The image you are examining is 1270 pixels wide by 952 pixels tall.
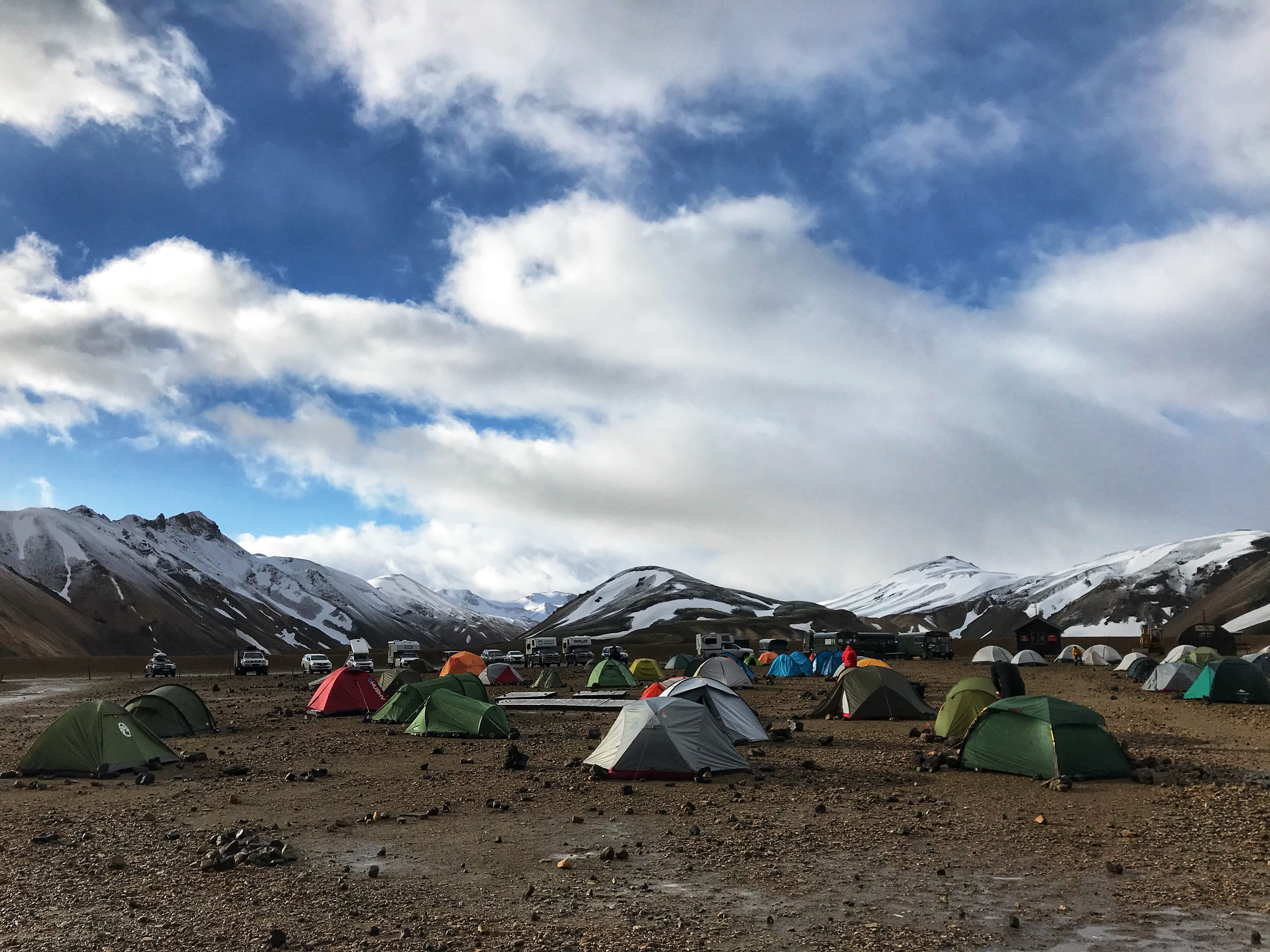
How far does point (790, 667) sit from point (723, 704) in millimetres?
43643

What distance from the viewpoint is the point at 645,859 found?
40.8ft

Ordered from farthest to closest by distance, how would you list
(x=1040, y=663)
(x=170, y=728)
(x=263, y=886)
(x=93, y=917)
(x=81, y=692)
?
1. (x=1040, y=663)
2. (x=81, y=692)
3. (x=170, y=728)
4. (x=263, y=886)
5. (x=93, y=917)

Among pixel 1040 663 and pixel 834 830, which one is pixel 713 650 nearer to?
pixel 1040 663

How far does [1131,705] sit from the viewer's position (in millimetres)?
36125

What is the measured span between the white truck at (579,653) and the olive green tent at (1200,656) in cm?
4879

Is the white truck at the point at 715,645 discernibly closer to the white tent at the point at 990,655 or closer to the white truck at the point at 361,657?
the white tent at the point at 990,655

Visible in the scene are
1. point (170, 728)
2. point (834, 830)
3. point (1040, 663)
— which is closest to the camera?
point (834, 830)

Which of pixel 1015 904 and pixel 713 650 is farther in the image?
pixel 713 650

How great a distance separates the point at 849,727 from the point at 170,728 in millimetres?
19954

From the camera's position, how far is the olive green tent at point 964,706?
23.2 metres

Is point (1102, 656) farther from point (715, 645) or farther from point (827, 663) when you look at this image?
point (715, 645)

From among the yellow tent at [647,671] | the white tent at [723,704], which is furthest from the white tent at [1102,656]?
the white tent at [723,704]

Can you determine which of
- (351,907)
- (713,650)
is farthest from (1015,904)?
(713,650)

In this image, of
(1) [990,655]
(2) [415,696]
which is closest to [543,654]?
(1) [990,655]
